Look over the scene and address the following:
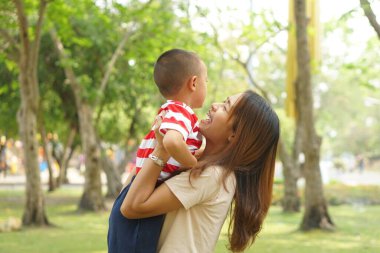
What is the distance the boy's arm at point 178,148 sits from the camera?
110 inches

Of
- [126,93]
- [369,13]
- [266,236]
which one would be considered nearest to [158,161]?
[369,13]

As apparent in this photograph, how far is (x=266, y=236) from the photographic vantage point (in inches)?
549

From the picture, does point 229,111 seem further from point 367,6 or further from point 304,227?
point 304,227

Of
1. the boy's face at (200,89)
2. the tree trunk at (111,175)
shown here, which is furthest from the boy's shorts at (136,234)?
the tree trunk at (111,175)

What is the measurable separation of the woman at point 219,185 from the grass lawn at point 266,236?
7678 millimetres

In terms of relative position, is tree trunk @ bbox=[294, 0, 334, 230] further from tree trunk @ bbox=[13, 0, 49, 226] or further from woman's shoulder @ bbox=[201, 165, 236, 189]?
woman's shoulder @ bbox=[201, 165, 236, 189]

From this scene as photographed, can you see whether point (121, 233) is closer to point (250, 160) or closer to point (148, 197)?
point (148, 197)

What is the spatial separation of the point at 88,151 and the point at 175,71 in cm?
1656

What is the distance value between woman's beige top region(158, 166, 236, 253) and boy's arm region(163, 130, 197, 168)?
57 mm

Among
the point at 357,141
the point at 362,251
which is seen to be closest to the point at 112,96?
the point at 362,251

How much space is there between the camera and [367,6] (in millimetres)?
7664

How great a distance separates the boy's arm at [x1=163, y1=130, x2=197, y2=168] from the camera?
2799mm

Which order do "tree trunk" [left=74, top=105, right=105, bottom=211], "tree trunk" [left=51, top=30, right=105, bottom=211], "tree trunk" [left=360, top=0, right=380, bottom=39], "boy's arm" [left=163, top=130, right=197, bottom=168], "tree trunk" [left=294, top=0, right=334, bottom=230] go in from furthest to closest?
"tree trunk" [left=74, top=105, right=105, bottom=211] → "tree trunk" [left=51, top=30, right=105, bottom=211] → "tree trunk" [left=294, top=0, right=334, bottom=230] → "tree trunk" [left=360, top=0, right=380, bottom=39] → "boy's arm" [left=163, top=130, right=197, bottom=168]

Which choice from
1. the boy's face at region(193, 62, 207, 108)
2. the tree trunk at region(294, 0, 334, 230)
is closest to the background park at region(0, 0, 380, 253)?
the tree trunk at region(294, 0, 334, 230)
